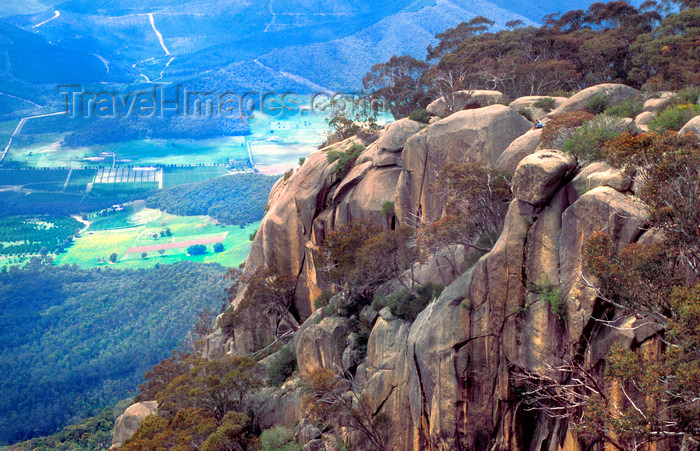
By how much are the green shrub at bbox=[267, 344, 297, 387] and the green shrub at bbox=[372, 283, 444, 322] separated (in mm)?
8888

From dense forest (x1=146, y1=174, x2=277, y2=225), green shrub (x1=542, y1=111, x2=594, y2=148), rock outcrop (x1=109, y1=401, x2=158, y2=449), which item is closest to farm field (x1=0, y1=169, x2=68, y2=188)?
dense forest (x1=146, y1=174, x2=277, y2=225)

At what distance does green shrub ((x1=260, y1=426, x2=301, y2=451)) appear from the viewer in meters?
24.5

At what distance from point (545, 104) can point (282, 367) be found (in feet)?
70.1

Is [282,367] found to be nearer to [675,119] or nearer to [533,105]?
[533,105]

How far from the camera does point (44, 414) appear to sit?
217 feet

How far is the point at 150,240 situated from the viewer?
114 metres

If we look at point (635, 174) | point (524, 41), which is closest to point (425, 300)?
point (635, 174)

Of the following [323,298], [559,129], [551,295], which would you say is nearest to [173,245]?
[323,298]

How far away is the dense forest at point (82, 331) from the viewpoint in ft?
225

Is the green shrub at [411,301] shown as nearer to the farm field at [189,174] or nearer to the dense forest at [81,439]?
the dense forest at [81,439]

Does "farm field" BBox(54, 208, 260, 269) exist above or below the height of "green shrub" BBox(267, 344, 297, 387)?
below

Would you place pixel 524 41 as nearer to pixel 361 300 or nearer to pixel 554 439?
pixel 361 300

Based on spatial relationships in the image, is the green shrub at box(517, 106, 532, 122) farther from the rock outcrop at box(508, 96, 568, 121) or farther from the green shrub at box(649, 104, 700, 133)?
the green shrub at box(649, 104, 700, 133)

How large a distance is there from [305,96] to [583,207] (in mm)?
146581
